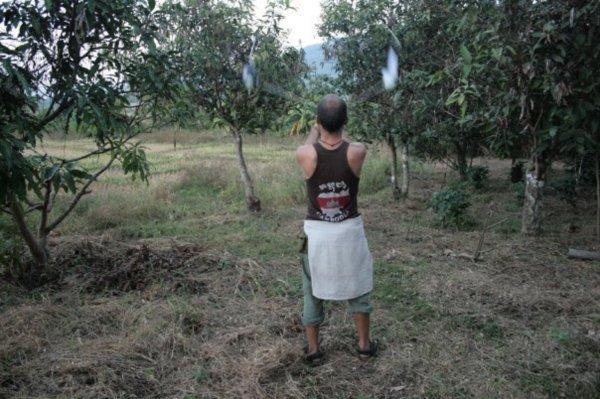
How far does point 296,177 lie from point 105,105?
19.4 feet

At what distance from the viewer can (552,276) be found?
4344 mm

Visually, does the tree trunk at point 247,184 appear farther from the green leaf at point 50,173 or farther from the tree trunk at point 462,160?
the green leaf at point 50,173

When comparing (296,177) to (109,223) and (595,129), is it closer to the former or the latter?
(109,223)

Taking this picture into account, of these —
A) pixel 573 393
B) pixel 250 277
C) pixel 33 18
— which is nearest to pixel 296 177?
pixel 250 277

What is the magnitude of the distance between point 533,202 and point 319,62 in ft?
13.3

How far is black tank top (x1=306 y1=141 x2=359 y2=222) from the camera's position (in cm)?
272

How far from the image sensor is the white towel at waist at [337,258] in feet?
9.17

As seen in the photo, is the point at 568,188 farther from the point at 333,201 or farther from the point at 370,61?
the point at 333,201

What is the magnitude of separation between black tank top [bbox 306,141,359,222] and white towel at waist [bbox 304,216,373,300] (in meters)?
0.05

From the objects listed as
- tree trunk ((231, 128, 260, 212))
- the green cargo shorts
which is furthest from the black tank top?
tree trunk ((231, 128, 260, 212))

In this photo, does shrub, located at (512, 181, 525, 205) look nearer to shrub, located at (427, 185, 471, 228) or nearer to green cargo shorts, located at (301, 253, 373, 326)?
shrub, located at (427, 185, 471, 228)

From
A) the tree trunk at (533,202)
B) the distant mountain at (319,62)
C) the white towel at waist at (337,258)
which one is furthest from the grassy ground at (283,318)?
the distant mountain at (319,62)

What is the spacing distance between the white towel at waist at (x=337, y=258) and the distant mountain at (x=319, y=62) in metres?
4.98

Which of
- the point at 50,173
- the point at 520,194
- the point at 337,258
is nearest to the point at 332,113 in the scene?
the point at 337,258
